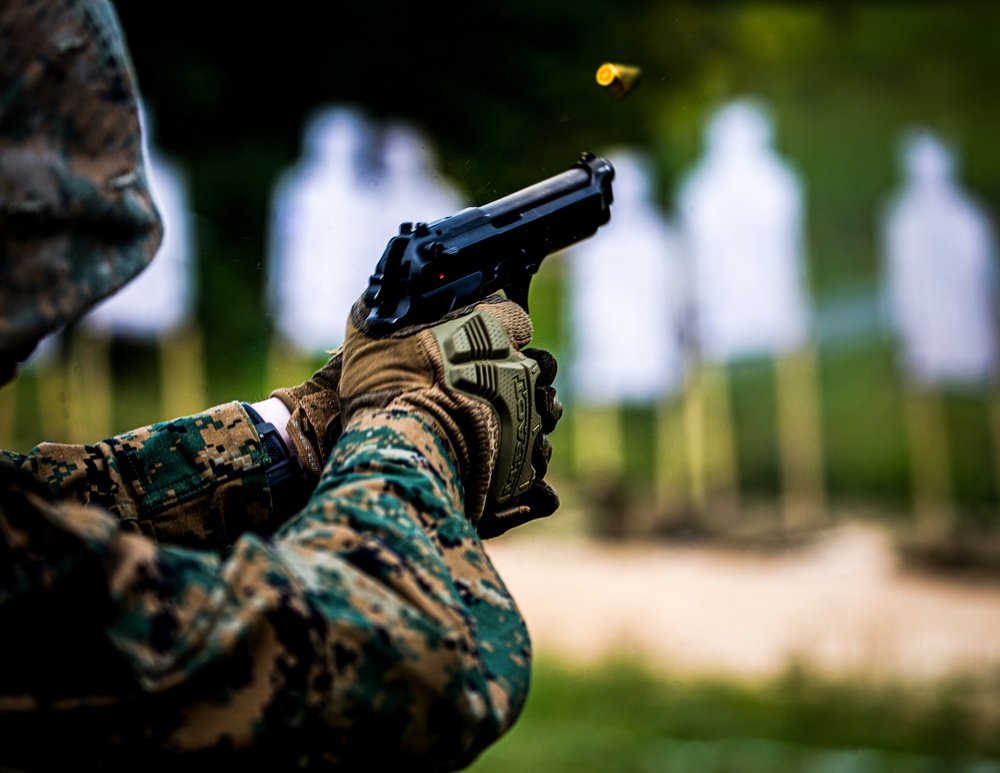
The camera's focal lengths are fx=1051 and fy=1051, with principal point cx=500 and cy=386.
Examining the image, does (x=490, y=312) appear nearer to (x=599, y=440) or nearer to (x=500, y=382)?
(x=500, y=382)

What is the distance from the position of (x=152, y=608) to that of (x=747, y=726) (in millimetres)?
2040

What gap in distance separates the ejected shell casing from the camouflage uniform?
450mm

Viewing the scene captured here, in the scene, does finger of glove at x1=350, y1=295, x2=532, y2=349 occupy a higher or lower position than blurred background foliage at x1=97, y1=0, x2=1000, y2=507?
lower

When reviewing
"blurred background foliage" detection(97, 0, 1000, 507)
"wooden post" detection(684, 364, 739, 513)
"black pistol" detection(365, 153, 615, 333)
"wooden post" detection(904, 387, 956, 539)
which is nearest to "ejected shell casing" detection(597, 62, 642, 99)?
"black pistol" detection(365, 153, 615, 333)

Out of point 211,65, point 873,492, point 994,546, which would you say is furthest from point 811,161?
point 211,65

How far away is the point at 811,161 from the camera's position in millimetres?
3891

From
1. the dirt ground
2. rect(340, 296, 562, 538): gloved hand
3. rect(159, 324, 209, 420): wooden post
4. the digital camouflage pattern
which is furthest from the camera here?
rect(159, 324, 209, 420): wooden post

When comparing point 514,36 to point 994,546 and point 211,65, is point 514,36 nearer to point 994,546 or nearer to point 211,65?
point 211,65

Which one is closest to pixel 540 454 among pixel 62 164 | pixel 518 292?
pixel 518 292

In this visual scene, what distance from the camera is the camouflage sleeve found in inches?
27.6

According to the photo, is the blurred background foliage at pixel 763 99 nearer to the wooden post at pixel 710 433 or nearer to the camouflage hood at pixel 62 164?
the wooden post at pixel 710 433

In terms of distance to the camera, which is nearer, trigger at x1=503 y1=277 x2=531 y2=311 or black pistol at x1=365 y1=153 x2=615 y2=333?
black pistol at x1=365 y1=153 x2=615 y2=333

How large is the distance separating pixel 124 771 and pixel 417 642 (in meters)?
0.14

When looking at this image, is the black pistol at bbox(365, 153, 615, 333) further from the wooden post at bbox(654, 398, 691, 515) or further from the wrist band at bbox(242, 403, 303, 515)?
the wooden post at bbox(654, 398, 691, 515)
